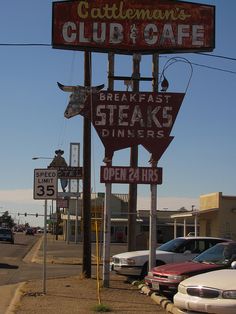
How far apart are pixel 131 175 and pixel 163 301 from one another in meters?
4.65

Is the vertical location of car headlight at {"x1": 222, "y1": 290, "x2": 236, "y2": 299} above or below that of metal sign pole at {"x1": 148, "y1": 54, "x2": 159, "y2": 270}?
below

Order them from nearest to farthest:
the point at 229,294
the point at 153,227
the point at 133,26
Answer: the point at 229,294 → the point at 153,227 → the point at 133,26

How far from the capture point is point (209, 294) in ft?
31.5

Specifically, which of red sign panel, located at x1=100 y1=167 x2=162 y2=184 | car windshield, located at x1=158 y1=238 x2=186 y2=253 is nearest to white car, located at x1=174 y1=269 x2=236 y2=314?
red sign panel, located at x1=100 y1=167 x2=162 y2=184

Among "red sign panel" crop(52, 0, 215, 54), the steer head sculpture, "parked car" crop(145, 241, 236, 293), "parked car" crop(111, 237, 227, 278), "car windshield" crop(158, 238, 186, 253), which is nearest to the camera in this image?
"parked car" crop(145, 241, 236, 293)

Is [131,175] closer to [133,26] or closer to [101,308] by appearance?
[133,26]

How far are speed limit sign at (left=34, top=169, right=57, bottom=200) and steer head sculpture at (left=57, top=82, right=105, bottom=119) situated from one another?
89.7 inches

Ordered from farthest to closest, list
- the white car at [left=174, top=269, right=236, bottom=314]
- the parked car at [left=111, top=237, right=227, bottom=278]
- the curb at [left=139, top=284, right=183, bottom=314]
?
the parked car at [left=111, top=237, right=227, bottom=278] → the curb at [left=139, top=284, right=183, bottom=314] → the white car at [left=174, top=269, right=236, bottom=314]

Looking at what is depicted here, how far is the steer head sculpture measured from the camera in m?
17.3

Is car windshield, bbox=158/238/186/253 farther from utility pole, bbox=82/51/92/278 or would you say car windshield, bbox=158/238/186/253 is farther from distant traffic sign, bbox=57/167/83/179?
distant traffic sign, bbox=57/167/83/179

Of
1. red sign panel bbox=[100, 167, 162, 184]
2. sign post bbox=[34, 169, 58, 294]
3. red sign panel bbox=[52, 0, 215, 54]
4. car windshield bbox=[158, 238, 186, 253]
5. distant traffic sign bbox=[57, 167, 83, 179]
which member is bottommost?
car windshield bbox=[158, 238, 186, 253]

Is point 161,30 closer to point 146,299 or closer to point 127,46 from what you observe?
point 127,46

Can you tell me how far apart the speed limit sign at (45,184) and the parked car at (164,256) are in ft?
13.8

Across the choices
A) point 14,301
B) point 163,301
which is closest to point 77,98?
point 14,301
